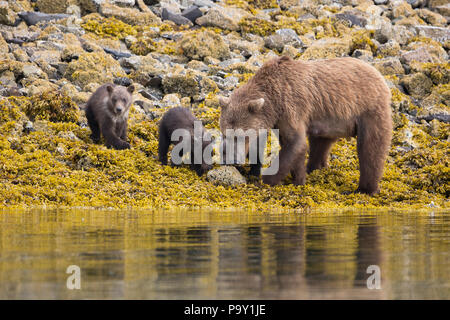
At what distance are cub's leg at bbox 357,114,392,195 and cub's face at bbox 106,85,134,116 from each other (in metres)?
5.25

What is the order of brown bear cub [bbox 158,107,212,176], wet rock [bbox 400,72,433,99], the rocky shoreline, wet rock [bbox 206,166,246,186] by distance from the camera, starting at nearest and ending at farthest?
the rocky shoreline → wet rock [bbox 206,166,246,186] → brown bear cub [bbox 158,107,212,176] → wet rock [bbox 400,72,433,99]

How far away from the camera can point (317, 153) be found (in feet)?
51.1

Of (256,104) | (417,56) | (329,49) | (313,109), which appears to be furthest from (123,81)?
(417,56)

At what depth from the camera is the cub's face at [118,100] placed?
15620 mm

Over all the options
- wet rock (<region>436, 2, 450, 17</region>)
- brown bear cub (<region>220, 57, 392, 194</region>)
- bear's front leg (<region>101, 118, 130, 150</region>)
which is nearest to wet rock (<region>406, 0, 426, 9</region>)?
wet rock (<region>436, 2, 450, 17</region>)

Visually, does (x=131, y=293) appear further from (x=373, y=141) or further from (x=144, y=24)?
(x=144, y=24)

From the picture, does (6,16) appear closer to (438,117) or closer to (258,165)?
(258,165)

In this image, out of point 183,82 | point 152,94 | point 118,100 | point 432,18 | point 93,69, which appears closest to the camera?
point 118,100

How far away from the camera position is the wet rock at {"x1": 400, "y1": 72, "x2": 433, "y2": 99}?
70.6 ft

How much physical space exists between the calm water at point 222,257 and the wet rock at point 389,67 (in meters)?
12.8

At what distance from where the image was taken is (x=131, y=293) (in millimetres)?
5121

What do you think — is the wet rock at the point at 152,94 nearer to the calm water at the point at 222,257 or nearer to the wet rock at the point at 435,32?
the calm water at the point at 222,257

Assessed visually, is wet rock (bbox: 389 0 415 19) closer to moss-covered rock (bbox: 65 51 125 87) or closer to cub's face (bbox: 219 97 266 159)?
moss-covered rock (bbox: 65 51 125 87)

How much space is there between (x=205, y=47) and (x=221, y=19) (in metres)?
4.57
